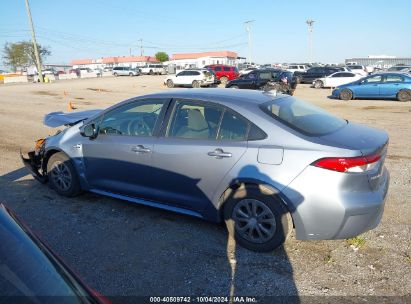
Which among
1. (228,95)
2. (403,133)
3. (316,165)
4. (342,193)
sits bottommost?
(403,133)

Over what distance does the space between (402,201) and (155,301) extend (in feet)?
12.0

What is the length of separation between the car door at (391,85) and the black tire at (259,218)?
16.7 metres

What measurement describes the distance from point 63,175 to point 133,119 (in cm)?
138

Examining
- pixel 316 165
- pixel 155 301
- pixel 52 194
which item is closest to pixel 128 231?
pixel 155 301

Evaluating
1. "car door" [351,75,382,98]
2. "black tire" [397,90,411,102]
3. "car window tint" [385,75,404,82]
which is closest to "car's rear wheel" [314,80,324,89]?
"car door" [351,75,382,98]

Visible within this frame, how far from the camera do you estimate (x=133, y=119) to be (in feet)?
14.5

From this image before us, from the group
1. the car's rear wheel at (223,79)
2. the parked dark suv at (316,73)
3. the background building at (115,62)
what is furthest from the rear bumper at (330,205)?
the background building at (115,62)

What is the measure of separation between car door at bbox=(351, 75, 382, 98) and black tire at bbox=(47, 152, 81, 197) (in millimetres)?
16795

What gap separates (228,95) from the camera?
398 cm

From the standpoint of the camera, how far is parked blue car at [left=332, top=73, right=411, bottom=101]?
56.1 ft

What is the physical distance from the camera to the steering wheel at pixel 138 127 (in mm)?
4188

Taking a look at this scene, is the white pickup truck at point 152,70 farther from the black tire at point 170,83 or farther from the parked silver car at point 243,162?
the parked silver car at point 243,162

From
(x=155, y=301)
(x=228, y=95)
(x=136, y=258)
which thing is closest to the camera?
(x=155, y=301)

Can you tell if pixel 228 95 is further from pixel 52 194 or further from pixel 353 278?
pixel 52 194
